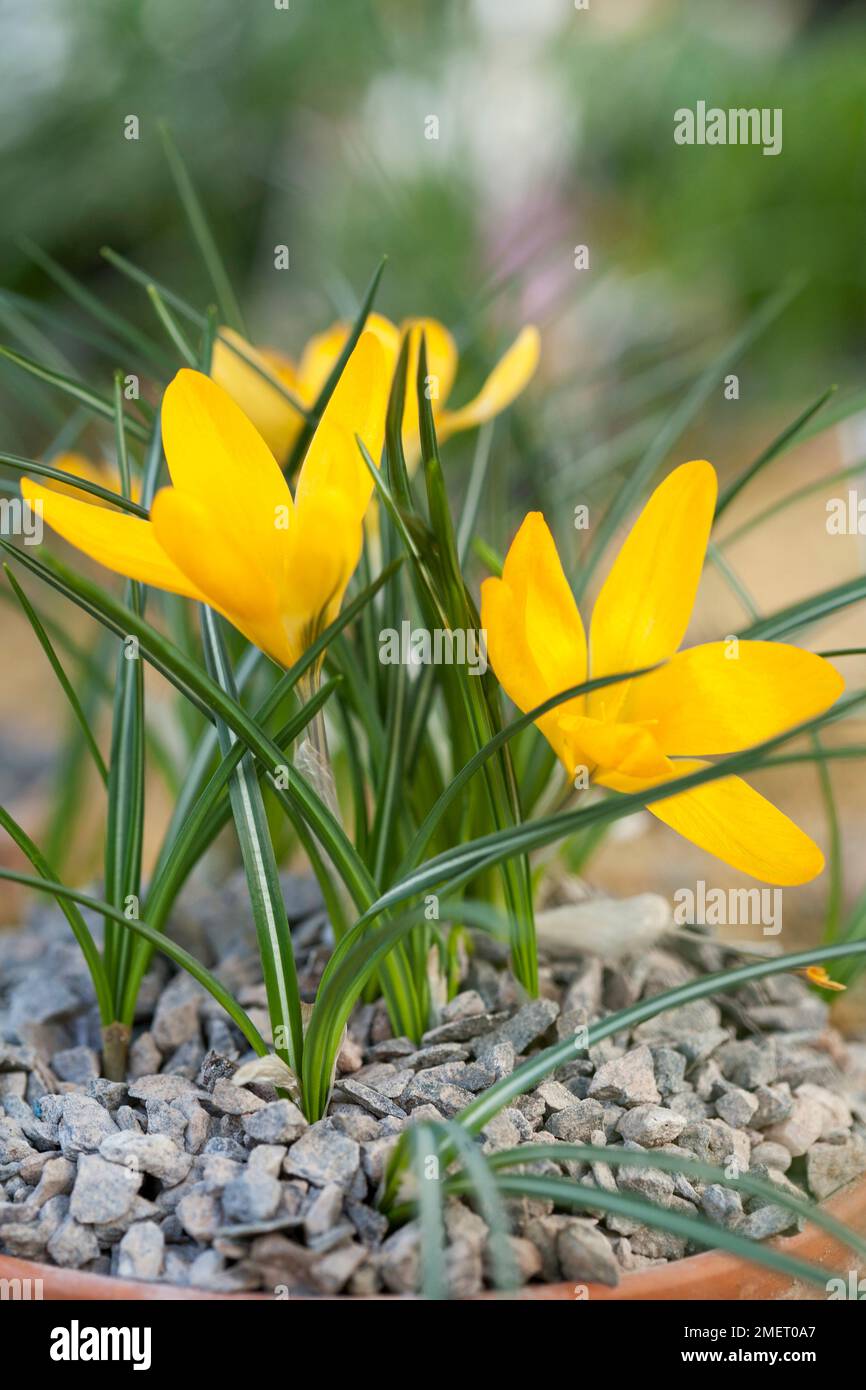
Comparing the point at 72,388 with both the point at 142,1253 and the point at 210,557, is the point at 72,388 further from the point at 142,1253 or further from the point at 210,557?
the point at 142,1253

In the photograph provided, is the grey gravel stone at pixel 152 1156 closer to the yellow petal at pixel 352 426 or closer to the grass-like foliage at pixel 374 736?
the grass-like foliage at pixel 374 736

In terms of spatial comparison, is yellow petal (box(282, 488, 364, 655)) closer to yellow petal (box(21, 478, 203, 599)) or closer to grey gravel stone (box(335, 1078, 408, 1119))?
yellow petal (box(21, 478, 203, 599))

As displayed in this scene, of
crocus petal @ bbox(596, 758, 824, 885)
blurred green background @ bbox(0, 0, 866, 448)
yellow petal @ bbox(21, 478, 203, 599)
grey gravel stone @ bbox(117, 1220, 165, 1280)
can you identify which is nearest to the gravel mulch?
grey gravel stone @ bbox(117, 1220, 165, 1280)

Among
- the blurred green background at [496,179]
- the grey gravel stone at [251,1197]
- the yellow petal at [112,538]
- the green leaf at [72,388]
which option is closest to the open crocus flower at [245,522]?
the yellow petal at [112,538]

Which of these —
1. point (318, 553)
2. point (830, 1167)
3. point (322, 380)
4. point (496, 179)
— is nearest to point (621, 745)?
point (318, 553)

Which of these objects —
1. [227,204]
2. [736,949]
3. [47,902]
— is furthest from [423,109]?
[736,949]

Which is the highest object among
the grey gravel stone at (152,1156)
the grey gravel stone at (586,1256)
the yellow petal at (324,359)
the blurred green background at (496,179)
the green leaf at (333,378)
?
the blurred green background at (496,179)
